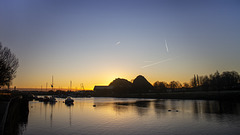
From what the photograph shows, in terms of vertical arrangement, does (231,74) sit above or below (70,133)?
above

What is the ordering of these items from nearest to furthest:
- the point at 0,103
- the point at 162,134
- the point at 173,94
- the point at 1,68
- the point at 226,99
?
the point at 162,134 < the point at 0,103 < the point at 1,68 < the point at 226,99 < the point at 173,94

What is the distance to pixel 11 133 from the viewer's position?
24.2 meters

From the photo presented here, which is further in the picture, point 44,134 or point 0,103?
point 0,103

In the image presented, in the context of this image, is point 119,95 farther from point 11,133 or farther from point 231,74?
point 11,133

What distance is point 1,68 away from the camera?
40344mm

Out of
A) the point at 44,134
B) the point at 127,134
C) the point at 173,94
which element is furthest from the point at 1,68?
the point at 173,94

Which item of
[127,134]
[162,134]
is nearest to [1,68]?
[127,134]

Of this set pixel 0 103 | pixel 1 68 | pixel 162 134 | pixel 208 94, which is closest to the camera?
pixel 162 134

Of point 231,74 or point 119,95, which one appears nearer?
point 231,74

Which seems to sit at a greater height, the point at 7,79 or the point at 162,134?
the point at 7,79

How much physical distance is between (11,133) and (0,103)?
13.0m

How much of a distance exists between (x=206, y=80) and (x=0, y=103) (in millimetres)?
166538

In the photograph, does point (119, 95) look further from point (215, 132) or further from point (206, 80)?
point (215, 132)

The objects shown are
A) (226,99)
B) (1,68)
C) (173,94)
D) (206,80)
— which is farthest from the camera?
(206,80)
